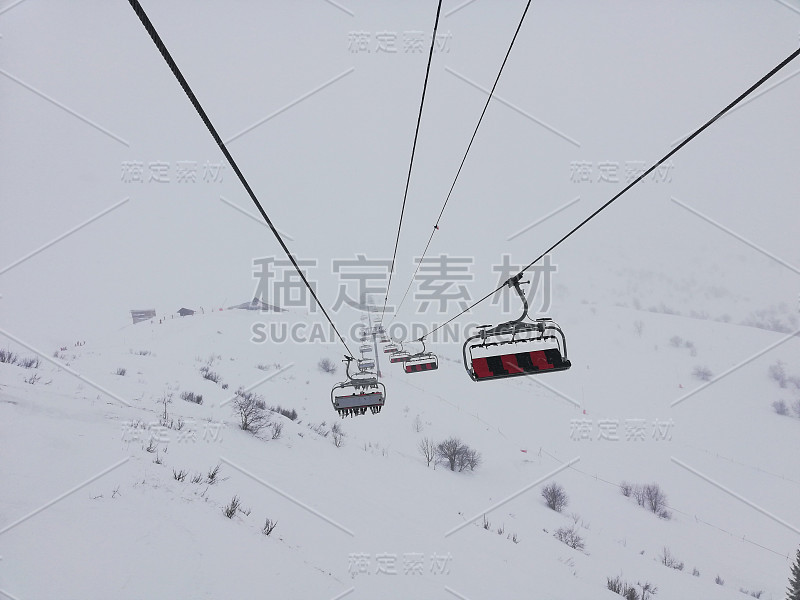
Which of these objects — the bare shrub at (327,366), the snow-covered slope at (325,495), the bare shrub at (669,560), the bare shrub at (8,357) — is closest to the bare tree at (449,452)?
the snow-covered slope at (325,495)

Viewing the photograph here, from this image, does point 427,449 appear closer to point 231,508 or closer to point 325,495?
point 325,495

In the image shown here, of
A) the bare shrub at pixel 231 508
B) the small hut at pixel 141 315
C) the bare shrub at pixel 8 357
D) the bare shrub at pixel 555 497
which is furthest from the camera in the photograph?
the small hut at pixel 141 315

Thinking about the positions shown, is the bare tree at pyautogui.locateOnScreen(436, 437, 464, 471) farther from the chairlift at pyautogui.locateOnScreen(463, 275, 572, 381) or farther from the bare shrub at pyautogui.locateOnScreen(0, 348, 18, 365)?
the bare shrub at pyautogui.locateOnScreen(0, 348, 18, 365)

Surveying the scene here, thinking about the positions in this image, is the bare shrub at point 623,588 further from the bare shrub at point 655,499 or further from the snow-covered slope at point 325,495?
the bare shrub at point 655,499

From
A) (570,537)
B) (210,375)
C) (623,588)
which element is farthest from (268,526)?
(210,375)

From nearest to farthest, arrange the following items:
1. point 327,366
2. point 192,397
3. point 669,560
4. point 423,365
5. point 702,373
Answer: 1. point 423,365
2. point 669,560
3. point 192,397
4. point 327,366
5. point 702,373

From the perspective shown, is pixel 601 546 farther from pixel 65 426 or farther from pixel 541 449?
pixel 65 426
